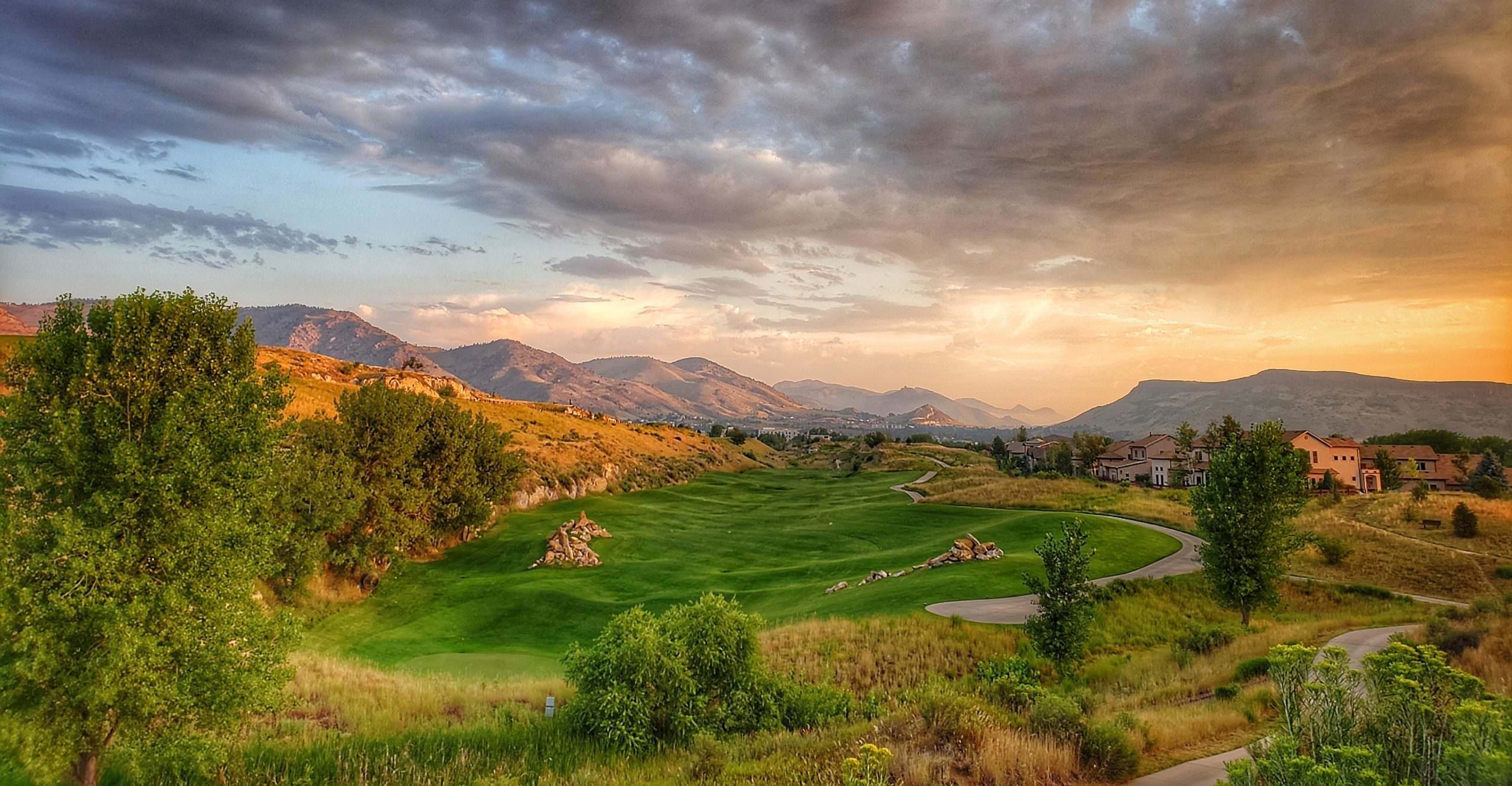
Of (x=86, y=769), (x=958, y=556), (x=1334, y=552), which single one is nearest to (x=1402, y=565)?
(x=1334, y=552)

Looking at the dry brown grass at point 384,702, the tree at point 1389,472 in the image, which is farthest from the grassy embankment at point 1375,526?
the tree at point 1389,472

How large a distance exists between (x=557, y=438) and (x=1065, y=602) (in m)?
67.3

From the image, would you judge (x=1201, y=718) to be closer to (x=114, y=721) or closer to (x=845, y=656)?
(x=845, y=656)

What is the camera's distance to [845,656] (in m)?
20.0

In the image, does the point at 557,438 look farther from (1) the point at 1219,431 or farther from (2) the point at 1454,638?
(1) the point at 1219,431

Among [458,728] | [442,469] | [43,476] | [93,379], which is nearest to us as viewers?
[43,476]

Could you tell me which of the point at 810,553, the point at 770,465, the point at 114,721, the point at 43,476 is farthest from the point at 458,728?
the point at 770,465

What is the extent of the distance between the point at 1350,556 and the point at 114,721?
51.7m

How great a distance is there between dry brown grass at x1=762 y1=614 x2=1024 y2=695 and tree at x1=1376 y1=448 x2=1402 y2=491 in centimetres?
9620

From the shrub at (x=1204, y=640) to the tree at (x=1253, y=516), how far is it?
268 centimetres

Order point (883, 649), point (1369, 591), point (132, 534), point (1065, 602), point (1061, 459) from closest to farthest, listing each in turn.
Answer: point (132, 534) → point (1065, 602) → point (883, 649) → point (1369, 591) → point (1061, 459)

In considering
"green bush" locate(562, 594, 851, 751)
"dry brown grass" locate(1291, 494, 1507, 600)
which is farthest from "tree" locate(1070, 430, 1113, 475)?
"green bush" locate(562, 594, 851, 751)

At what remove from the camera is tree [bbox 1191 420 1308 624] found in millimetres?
24438

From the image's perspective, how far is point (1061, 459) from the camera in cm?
11681
